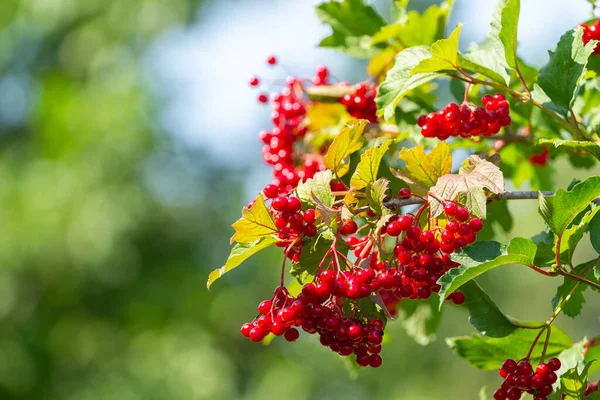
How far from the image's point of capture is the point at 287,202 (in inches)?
48.1

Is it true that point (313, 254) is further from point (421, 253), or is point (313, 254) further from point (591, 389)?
point (591, 389)

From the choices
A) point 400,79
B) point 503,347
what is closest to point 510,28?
point 400,79

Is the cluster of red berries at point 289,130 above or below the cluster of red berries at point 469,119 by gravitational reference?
below

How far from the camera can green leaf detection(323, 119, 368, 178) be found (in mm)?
1354

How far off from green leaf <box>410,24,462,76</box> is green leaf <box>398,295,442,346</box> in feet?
2.65

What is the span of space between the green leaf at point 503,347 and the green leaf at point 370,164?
0.50 metres

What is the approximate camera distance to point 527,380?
128 cm

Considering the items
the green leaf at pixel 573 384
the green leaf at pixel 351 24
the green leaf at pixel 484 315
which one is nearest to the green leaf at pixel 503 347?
the green leaf at pixel 484 315

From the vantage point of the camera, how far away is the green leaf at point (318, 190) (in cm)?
126

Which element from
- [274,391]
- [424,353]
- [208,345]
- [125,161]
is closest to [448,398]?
[424,353]

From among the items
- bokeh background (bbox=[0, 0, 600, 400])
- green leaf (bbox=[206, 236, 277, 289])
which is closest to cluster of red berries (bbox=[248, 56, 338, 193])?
green leaf (bbox=[206, 236, 277, 289])

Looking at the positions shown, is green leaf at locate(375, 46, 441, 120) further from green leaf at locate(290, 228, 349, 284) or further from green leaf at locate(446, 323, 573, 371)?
green leaf at locate(446, 323, 573, 371)

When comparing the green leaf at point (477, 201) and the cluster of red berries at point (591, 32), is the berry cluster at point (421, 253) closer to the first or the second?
the green leaf at point (477, 201)

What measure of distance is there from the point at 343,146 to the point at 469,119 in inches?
12.5
